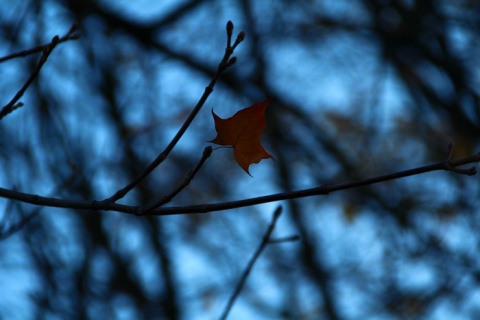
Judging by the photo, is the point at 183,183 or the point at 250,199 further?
the point at 183,183

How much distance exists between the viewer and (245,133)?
3.64 feet

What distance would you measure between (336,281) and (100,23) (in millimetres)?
2385

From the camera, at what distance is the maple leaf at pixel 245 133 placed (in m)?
1.10

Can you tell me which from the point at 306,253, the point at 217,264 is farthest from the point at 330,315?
the point at 217,264

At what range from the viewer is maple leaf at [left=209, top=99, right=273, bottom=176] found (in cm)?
110

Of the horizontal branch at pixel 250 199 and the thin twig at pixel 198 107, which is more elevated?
the thin twig at pixel 198 107

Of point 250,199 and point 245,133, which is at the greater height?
point 245,133

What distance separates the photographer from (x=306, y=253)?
4.29m

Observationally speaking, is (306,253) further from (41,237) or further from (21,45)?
(21,45)

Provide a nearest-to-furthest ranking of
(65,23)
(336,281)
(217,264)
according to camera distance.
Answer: (65,23), (336,281), (217,264)

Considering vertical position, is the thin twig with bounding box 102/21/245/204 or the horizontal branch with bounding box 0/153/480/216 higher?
the thin twig with bounding box 102/21/245/204

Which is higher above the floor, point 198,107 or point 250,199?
point 198,107

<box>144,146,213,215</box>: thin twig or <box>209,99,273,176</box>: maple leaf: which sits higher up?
<box>209,99,273,176</box>: maple leaf

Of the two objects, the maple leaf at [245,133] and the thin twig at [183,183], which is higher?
the maple leaf at [245,133]
